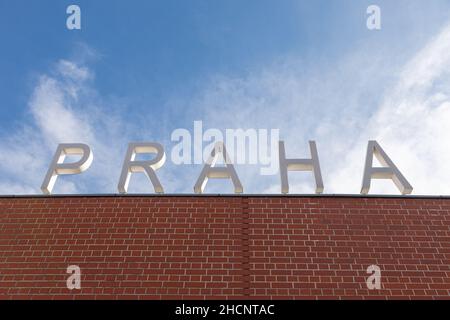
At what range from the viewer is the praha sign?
9.45 metres

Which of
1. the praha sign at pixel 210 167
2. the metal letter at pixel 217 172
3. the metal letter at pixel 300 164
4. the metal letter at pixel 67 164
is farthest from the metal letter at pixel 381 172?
the metal letter at pixel 67 164

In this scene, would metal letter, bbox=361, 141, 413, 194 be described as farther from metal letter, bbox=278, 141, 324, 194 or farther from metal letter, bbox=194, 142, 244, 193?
metal letter, bbox=194, 142, 244, 193

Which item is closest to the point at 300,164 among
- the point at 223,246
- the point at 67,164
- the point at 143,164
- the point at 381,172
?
the point at 381,172

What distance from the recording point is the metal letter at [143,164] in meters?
9.53

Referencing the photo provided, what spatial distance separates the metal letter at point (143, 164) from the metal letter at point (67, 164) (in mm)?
881

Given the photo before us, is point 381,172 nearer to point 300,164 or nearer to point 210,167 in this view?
point 300,164

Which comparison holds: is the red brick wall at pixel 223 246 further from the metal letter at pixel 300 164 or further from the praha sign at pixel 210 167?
the metal letter at pixel 300 164

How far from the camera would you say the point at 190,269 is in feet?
26.1

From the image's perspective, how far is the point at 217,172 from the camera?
982cm

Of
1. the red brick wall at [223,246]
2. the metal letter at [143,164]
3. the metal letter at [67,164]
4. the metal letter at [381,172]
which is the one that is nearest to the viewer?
the red brick wall at [223,246]

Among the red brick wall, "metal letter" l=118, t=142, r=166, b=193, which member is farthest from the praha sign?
the red brick wall

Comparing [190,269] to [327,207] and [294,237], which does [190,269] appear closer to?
[294,237]

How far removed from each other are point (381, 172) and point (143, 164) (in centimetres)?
503
